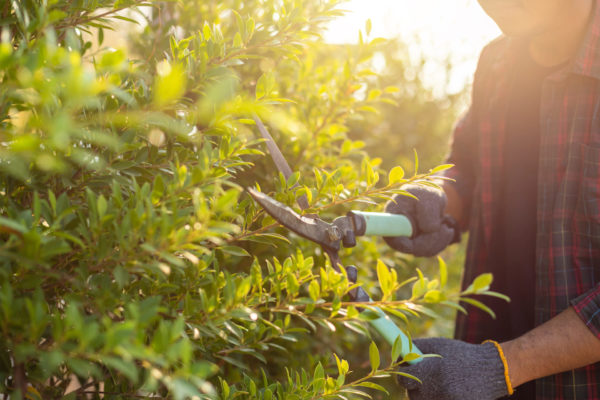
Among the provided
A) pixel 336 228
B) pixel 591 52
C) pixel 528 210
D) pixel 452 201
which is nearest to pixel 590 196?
pixel 528 210

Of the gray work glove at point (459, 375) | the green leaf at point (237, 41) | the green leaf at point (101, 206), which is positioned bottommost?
the gray work glove at point (459, 375)

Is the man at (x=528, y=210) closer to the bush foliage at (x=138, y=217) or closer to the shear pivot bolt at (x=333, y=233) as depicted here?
the shear pivot bolt at (x=333, y=233)

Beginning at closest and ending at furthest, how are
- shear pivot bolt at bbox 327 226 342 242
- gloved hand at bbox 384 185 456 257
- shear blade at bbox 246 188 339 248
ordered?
1. shear blade at bbox 246 188 339 248
2. shear pivot bolt at bbox 327 226 342 242
3. gloved hand at bbox 384 185 456 257

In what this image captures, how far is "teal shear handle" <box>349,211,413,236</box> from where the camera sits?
1530 mm

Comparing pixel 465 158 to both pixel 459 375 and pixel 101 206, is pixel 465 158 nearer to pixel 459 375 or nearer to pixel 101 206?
pixel 459 375

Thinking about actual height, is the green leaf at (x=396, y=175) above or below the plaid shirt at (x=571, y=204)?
above

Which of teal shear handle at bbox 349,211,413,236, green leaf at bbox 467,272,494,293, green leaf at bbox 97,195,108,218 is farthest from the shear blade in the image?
green leaf at bbox 467,272,494,293

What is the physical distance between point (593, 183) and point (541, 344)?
0.69m

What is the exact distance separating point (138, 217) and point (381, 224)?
109 cm

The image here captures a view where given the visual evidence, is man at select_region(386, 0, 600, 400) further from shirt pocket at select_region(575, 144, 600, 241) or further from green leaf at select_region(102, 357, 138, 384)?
green leaf at select_region(102, 357, 138, 384)


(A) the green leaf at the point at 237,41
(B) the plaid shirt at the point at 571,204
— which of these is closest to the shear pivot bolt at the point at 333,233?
(A) the green leaf at the point at 237,41

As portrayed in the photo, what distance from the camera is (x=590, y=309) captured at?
1587 millimetres

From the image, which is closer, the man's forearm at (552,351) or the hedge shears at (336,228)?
the hedge shears at (336,228)

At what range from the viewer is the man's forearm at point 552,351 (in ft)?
5.19
